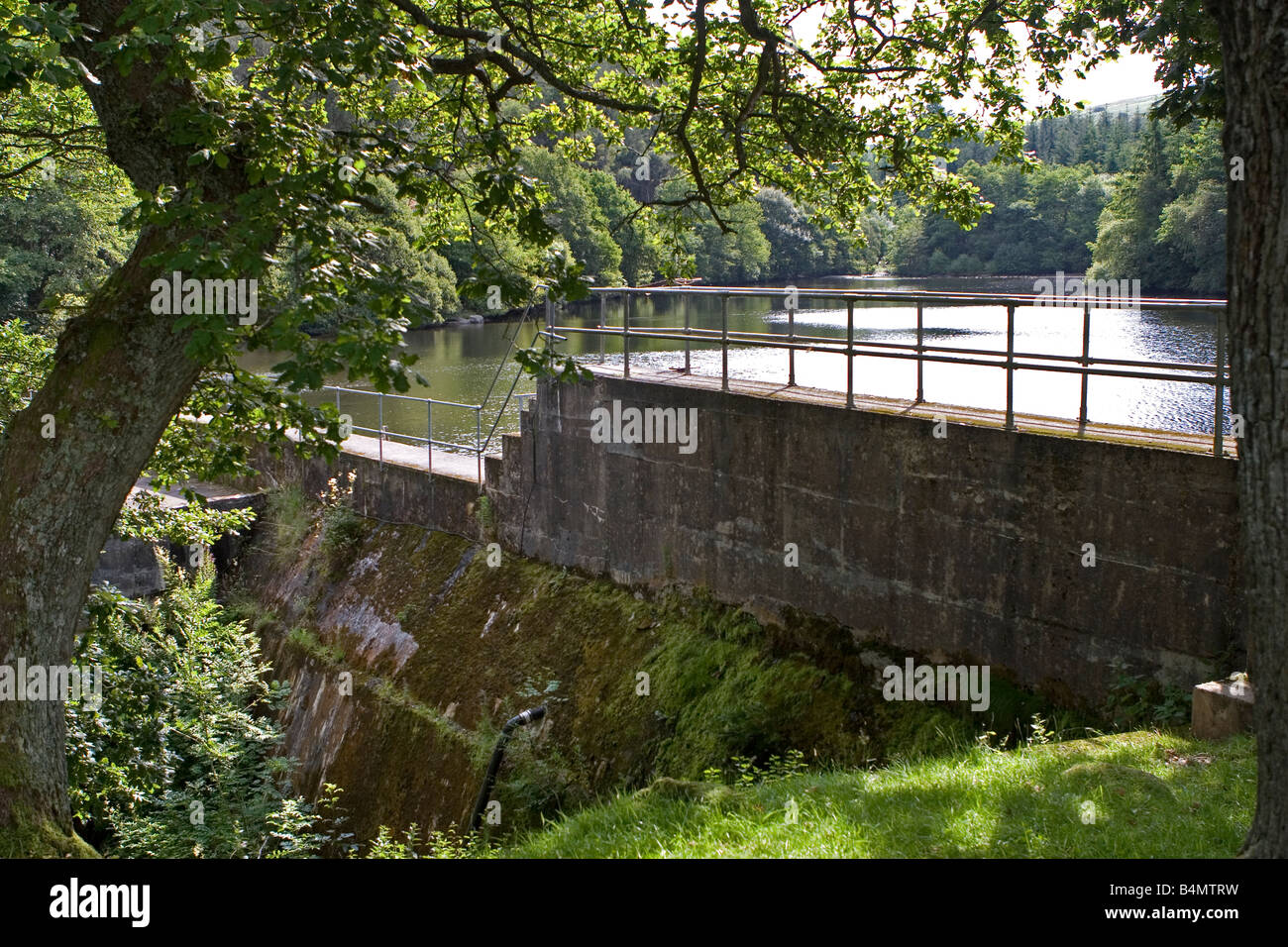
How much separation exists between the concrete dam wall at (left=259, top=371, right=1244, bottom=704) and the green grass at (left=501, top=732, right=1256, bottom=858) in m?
1.30

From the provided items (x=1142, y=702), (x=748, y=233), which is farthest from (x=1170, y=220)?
(x=1142, y=702)

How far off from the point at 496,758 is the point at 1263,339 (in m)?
9.09

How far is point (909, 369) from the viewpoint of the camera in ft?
43.0

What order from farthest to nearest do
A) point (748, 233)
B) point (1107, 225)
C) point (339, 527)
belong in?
point (748, 233) < point (1107, 225) < point (339, 527)

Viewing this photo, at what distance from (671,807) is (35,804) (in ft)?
12.6

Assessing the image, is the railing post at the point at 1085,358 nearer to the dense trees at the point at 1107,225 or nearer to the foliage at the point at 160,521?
the foliage at the point at 160,521

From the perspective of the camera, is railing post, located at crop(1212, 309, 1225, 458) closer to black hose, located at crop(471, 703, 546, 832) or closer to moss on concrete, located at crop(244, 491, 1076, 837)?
moss on concrete, located at crop(244, 491, 1076, 837)

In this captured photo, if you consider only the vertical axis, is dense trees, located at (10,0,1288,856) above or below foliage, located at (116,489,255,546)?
above

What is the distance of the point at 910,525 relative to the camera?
31.1 feet

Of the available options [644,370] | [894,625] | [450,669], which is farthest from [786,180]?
[450,669]

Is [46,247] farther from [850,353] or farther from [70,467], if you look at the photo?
[70,467]

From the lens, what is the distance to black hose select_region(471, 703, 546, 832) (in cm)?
1123

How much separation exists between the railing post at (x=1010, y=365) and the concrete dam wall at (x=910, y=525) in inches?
5.9

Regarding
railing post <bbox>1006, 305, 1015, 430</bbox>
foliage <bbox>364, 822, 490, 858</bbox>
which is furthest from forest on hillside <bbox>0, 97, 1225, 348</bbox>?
foliage <bbox>364, 822, 490, 858</bbox>
